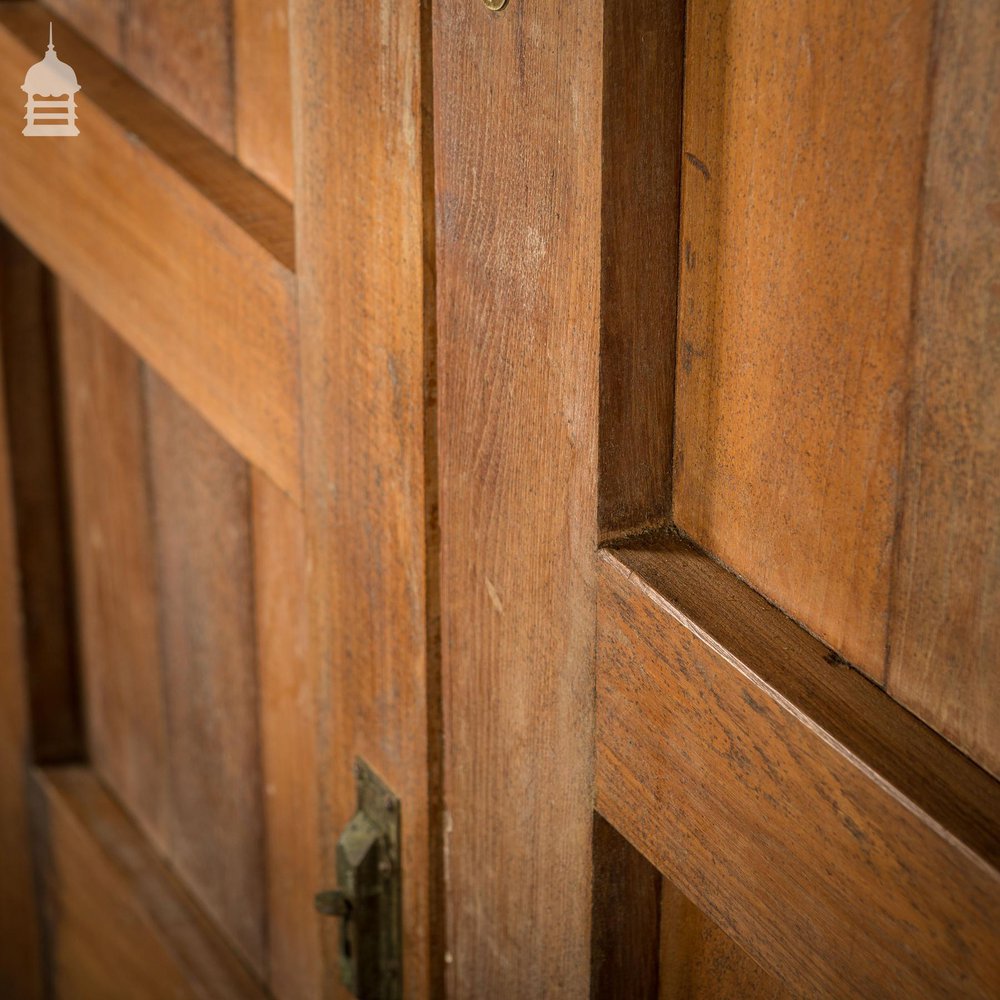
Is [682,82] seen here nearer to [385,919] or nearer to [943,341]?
[943,341]

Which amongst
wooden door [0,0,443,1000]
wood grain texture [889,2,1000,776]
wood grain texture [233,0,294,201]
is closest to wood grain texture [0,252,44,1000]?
wooden door [0,0,443,1000]

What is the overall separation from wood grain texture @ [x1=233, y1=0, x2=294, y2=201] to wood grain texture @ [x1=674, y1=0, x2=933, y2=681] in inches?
17.2

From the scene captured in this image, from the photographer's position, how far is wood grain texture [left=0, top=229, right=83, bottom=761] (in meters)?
1.54

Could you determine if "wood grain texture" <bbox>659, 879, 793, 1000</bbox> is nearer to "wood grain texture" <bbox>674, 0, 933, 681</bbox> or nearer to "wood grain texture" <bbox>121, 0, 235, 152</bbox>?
"wood grain texture" <bbox>674, 0, 933, 681</bbox>

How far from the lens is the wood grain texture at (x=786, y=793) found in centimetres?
57

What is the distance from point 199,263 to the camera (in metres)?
1.07

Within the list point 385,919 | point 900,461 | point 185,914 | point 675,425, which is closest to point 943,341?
point 900,461

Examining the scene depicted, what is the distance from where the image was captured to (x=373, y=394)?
0.89 metres

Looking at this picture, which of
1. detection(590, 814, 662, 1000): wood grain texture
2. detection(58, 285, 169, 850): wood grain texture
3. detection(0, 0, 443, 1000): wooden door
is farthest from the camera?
detection(58, 285, 169, 850): wood grain texture

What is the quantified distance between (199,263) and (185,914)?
769 mm

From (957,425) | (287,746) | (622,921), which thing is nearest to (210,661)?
(287,746)

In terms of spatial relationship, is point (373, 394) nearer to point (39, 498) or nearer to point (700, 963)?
point (700, 963)

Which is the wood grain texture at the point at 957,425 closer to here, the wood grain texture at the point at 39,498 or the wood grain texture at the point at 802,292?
the wood grain texture at the point at 802,292

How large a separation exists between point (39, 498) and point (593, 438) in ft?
3.58
